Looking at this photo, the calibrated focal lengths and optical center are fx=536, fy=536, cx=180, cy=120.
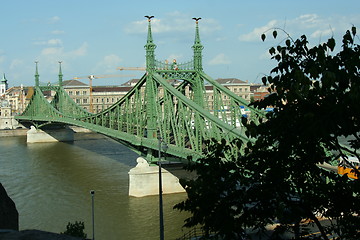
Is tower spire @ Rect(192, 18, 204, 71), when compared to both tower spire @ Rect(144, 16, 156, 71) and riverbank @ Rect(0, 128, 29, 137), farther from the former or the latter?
riverbank @ Rect(0, 128, 29, 137)

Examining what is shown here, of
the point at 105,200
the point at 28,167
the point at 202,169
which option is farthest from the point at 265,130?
the point at 28,167

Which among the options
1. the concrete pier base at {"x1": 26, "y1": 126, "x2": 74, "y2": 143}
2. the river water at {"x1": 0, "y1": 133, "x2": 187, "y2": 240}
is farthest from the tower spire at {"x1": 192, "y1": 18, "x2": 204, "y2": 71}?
the concrete pier base at {"x1": 26, "y1": 126, "x2": 74, "y2": 143}

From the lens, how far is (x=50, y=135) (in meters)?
94.5

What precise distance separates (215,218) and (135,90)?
38845 mm

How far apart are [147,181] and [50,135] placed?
56.1m

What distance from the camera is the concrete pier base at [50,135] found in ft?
304

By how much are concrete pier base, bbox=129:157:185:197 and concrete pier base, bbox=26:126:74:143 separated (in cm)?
5364

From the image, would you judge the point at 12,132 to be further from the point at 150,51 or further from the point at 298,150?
the point at 298,150

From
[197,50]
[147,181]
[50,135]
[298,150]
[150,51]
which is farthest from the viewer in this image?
[50,135]

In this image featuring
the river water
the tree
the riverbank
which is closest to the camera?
the tree

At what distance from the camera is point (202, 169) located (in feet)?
41.4

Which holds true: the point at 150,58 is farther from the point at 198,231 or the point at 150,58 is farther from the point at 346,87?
the point at 346,87

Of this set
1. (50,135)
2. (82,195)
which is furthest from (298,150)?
(50,135)

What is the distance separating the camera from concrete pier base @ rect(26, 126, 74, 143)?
9275cm
